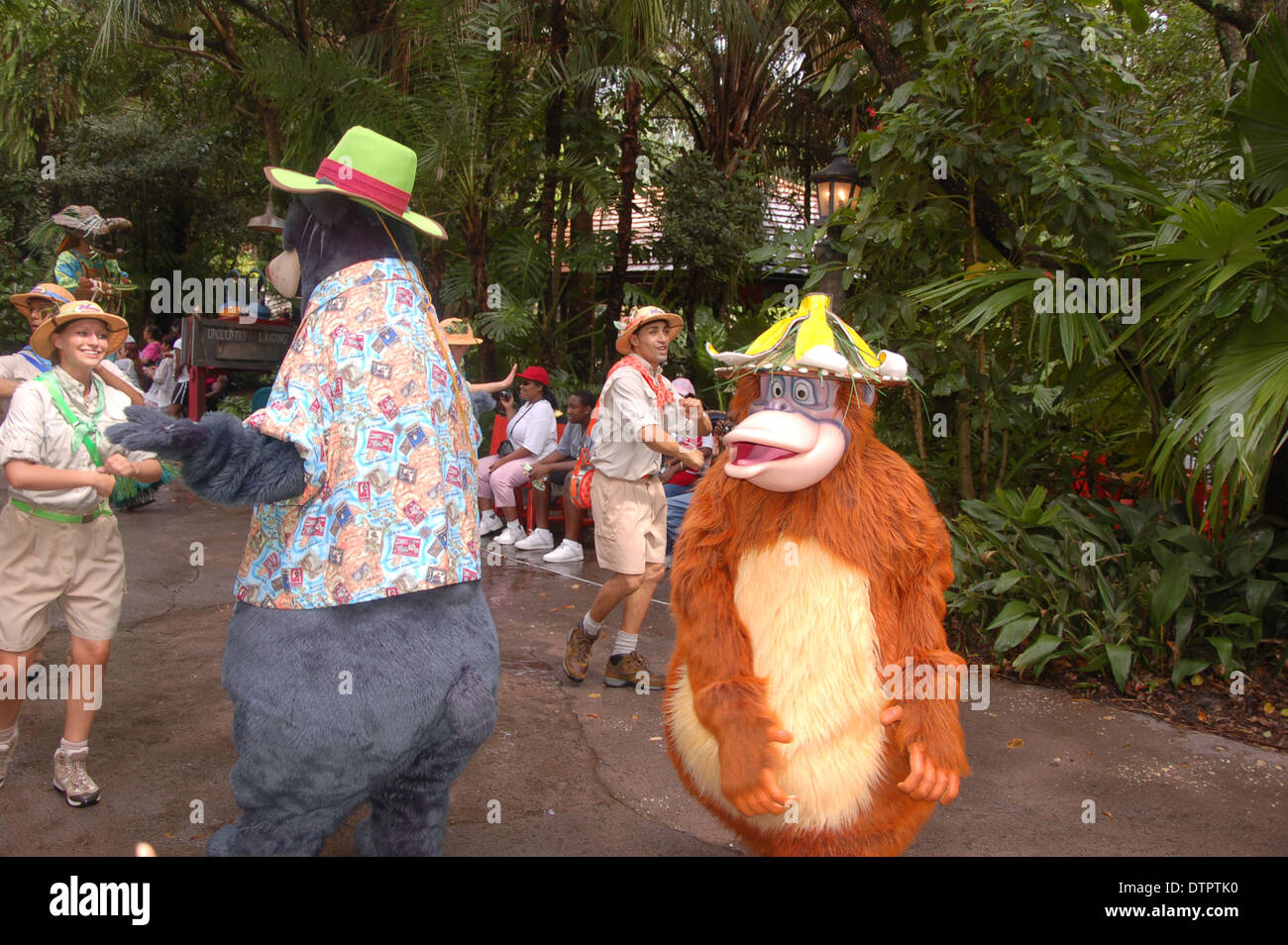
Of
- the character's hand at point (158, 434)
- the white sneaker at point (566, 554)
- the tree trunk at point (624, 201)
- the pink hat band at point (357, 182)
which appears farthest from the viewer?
the tree trunk at point (624, 201)

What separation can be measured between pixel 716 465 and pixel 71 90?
14.4 meters

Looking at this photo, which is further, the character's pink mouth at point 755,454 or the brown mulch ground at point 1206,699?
the brown mulch ground at point 1206,699

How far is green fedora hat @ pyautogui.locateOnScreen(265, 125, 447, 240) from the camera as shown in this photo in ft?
8.20

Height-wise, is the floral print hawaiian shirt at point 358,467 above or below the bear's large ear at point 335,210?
below

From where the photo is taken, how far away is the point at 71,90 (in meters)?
13.7

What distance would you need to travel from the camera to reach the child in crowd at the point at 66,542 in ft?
10.9

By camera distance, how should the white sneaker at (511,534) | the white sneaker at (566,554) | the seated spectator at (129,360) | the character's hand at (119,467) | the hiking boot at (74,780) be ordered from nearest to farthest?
1. the character's hand at (119,467)
2. the hiking boot at (74,780)
3. the white sneaker at (566,554)
4. the white sneaker at (511,534)
5. the seated spectator at (129,360)

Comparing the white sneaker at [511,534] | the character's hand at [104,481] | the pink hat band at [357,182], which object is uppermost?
the pink hat band at [357,182]

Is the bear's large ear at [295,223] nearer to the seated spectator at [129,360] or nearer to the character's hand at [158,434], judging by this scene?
the character's hand at [158,434]

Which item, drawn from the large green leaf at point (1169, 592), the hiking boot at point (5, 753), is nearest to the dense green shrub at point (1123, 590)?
the large green leaf at point (1169, 592)

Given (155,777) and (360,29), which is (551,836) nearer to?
(155,777)

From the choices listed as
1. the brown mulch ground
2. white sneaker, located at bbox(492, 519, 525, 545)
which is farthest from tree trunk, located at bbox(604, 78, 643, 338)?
the brown mulch ground

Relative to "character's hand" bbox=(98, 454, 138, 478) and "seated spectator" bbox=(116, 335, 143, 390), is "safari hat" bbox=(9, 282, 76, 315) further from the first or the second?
"seated spectator" bbox=(116, 335, 143, 390)

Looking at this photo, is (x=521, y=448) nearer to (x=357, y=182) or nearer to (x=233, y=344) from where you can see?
(x=233, y=344)
